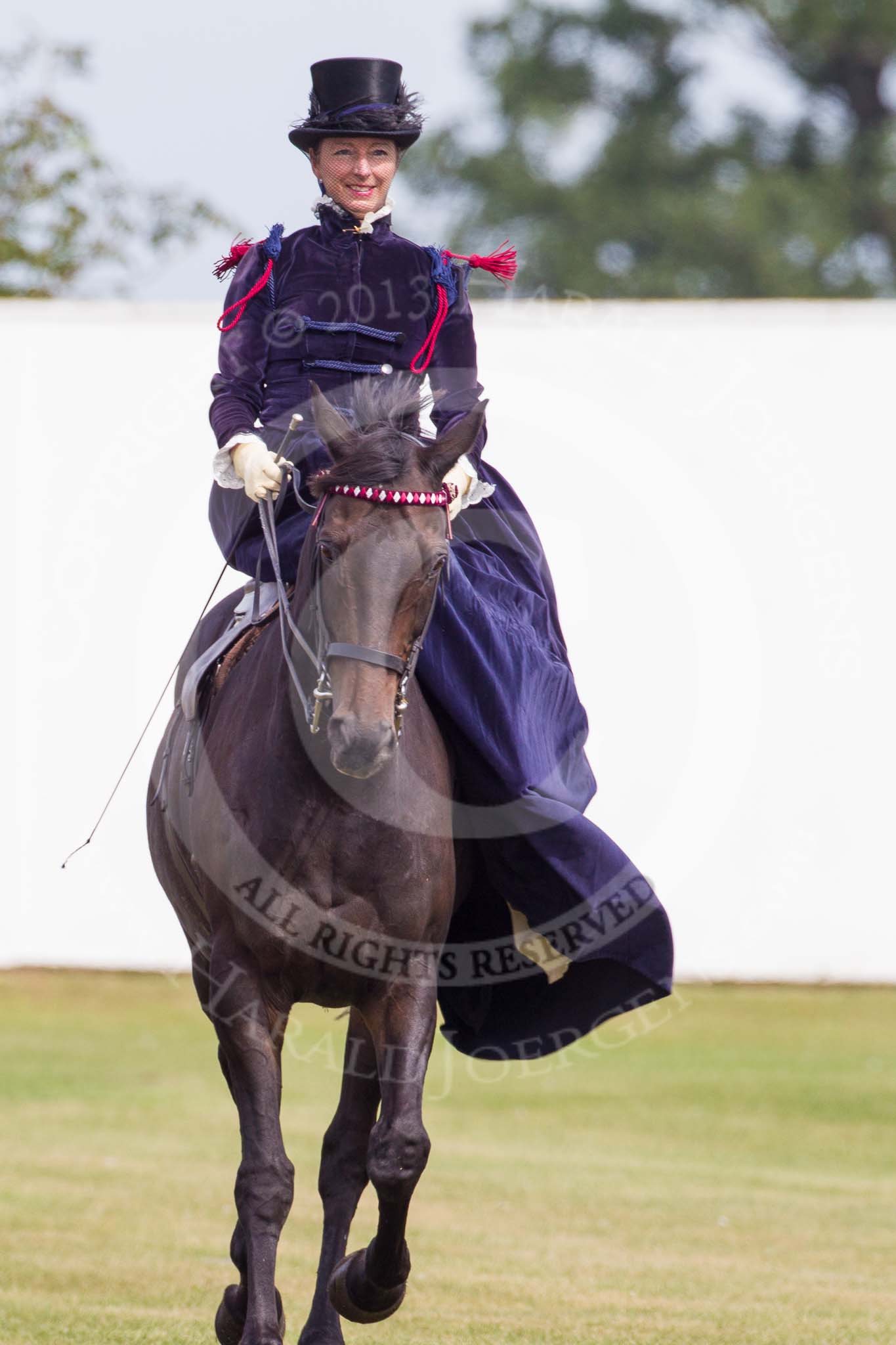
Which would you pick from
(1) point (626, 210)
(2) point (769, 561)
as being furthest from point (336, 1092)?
(1) point (626, 210)

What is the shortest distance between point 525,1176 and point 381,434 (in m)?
5.43

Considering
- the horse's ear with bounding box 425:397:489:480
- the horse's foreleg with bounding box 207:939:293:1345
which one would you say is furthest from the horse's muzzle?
the horse's foreleg with bounding box 207:939:293:1345

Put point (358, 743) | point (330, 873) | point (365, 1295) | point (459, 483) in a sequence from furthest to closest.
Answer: point (365, 1295) → point (459, 483) → point (330, 873) → point (358, 743)

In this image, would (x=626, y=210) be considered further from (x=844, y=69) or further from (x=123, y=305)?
(x=123, y=305)

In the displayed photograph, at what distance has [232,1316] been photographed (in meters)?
4.87

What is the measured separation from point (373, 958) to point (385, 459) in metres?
1.15

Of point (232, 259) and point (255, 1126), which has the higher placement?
point (232, 259)

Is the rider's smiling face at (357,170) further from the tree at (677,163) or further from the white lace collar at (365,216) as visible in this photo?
the tree at (677,163)

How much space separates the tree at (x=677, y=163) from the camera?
27.1 metres

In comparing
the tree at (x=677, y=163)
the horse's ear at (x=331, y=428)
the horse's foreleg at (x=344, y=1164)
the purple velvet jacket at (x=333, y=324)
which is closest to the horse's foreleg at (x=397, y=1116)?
the horse's foreleg at (x=344, y=1164)

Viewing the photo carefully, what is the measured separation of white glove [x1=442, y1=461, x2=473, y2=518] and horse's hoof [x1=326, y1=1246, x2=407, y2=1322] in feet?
5.72

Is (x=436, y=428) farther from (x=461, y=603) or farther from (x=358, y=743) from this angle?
(x=358, y=743)

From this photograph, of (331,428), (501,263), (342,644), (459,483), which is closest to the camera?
(342,644)

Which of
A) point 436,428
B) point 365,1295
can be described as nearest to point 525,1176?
point 365,1295
